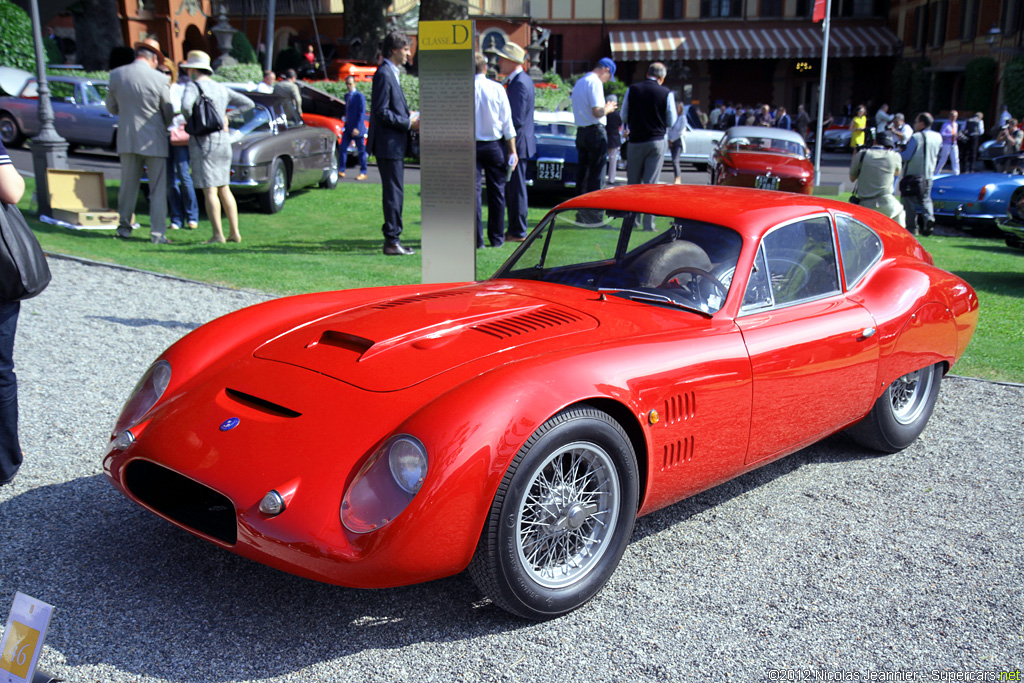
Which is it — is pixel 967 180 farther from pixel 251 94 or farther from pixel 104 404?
pixel 104 404

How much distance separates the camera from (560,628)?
2.81 metres

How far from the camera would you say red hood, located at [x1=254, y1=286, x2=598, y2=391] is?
299 cm

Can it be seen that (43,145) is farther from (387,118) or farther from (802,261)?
(802,261)

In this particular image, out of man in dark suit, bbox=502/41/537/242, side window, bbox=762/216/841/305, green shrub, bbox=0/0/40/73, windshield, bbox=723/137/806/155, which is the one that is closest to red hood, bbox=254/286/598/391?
side window, bbox=762/216/841/305

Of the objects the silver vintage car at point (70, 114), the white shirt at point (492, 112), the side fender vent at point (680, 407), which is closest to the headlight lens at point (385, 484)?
the side fender vent at point (680, 407)

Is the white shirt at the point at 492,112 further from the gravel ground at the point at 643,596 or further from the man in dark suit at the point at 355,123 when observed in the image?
the man in dark suit at the point at 355,123

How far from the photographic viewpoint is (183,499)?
2.87 m

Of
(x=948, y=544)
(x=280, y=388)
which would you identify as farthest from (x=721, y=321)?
(x=280, y=388)

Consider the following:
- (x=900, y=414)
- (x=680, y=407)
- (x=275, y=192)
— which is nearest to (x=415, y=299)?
(x=680, y=407)

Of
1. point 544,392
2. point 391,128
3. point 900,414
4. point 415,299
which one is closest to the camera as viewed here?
point 544,392

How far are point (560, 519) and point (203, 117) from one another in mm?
7162

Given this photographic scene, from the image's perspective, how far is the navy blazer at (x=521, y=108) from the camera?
936cm

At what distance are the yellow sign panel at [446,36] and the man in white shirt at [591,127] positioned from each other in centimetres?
388

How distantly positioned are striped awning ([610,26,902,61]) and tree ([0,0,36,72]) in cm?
2783
